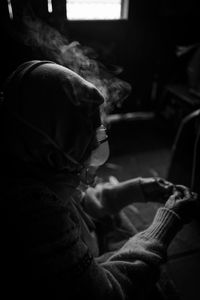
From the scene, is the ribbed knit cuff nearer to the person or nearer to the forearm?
the person

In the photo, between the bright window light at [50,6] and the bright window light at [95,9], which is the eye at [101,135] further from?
the bright window light at [95,9]

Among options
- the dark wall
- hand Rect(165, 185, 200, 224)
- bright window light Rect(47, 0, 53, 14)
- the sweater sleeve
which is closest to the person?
the sweater sleeve

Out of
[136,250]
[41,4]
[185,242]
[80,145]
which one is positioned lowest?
[185,242]

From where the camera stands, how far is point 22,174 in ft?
5.43

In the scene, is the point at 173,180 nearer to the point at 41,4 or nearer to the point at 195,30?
the point at 41,4

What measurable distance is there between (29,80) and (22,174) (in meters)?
0.56

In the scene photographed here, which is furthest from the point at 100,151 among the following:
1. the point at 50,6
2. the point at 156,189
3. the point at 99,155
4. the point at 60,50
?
the point at 50,6

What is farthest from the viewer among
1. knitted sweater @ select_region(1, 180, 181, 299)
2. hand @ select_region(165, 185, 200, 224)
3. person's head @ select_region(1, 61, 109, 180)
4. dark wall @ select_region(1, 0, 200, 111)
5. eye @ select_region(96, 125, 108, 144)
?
dark wall @ select_region(1, 0, 200, 111)

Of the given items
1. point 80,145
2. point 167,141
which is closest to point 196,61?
point 167,141

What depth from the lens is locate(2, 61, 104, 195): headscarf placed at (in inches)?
60.2

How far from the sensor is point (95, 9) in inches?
205

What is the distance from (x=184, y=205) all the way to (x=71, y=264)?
1153 millimetres

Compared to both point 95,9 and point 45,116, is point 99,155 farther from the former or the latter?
point 95,9

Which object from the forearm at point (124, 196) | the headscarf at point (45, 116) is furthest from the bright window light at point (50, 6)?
the forearm at point (124, 196)
